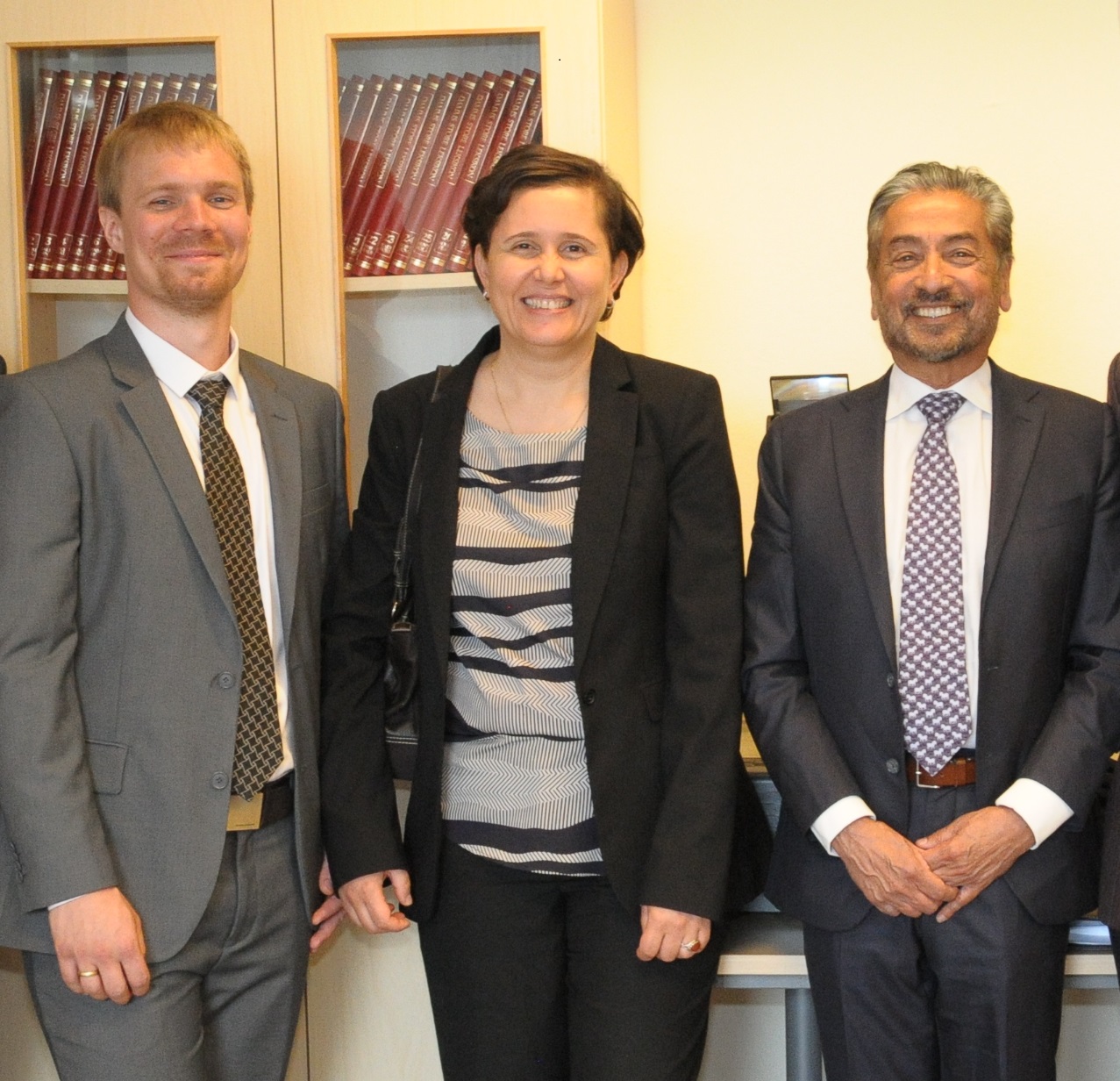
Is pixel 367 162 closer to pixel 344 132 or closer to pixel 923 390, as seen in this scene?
pixel 344 132

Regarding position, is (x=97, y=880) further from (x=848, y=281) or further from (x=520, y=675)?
(x=848, y=281)

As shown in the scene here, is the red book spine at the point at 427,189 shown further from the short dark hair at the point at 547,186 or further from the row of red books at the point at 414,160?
the short dark hair at the point at 547,186

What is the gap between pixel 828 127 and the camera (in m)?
2.90

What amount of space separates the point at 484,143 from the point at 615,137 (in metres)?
0.26

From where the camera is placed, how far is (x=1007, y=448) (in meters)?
1.97

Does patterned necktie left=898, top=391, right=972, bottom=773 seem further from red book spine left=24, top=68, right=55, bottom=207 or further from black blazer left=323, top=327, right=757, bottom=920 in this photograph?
red book spine left=24, top=68, right=55, bottom=207

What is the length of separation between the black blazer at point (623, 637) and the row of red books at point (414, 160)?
49 cm

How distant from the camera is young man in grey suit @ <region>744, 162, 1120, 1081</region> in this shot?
1.89 meters

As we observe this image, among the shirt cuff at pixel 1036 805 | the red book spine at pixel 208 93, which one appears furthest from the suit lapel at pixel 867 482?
the red book spine at pixel 208 93

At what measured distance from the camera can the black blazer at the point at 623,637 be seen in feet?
6.22

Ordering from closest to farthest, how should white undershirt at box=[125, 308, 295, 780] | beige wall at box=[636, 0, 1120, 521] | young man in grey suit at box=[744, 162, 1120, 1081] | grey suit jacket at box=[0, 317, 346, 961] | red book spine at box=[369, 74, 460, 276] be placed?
grey suit jacket at box=[0, 317, 346, 961], young man in grey suit at box=[744, 162, 1120, 1081], white undershirt at box=[125, 308, 295, 780], red book spine at box=[369, 74, 460, 276], beige wall at box=[636, 0, 1120, 521]

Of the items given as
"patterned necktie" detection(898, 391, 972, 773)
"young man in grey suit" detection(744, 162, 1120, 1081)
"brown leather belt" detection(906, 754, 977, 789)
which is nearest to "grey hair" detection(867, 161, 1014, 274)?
"young man in grey suit" detection(744, 162, 1120, 1081)

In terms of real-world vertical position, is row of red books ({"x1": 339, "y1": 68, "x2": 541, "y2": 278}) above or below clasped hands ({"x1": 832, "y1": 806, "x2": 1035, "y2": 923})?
above

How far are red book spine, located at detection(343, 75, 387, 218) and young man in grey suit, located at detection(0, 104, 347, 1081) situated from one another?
398mm
